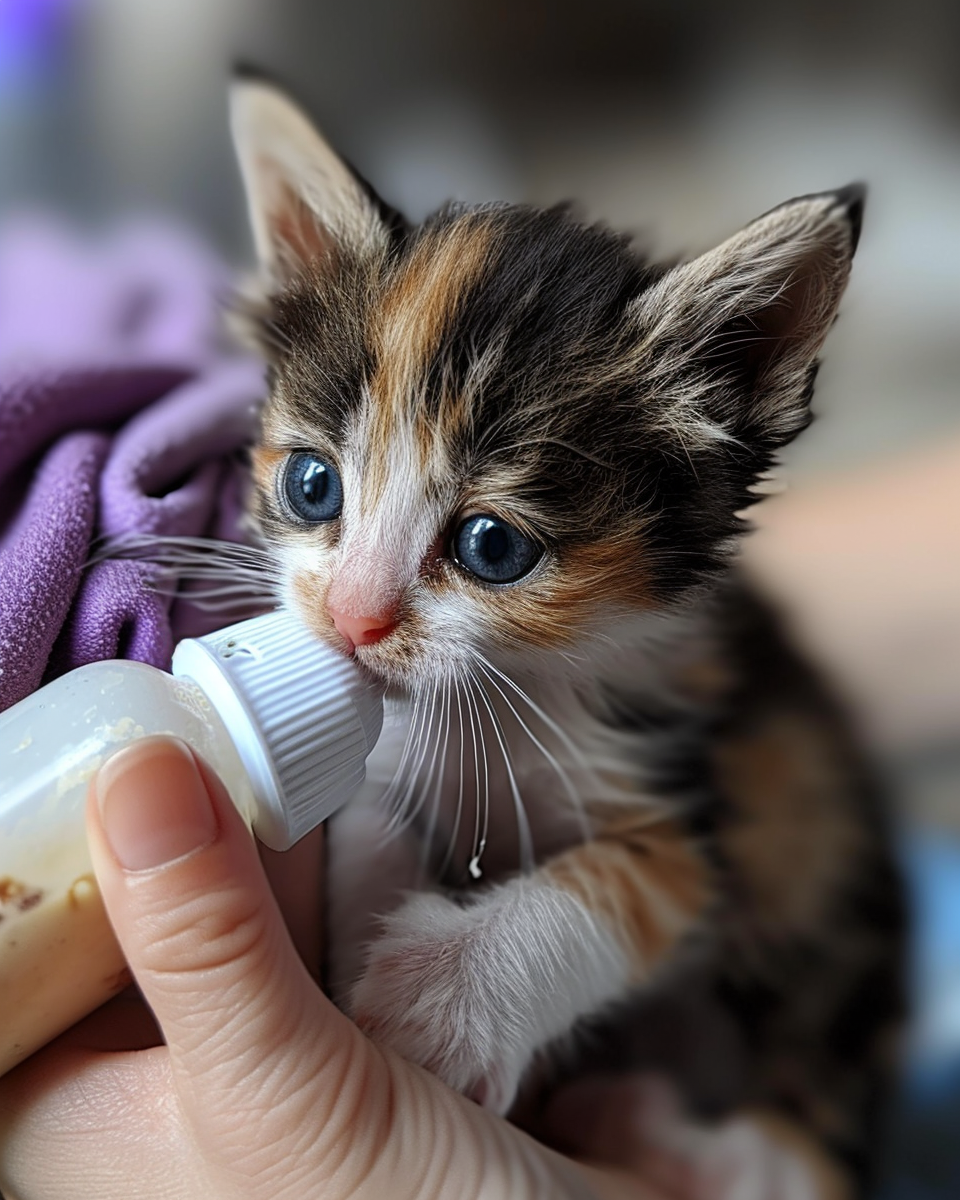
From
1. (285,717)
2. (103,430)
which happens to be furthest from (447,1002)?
(103,430)

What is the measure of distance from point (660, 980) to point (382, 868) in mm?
312

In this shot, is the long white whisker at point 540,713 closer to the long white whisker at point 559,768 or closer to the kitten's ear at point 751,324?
the long white whisker at point 559,768

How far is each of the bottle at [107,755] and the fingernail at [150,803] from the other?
24 mm

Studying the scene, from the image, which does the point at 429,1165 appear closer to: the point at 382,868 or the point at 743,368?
the point at 382,868

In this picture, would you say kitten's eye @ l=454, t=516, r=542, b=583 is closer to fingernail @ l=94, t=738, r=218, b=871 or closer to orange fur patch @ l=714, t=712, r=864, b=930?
fingernail @ l=94, t=738, r=218, b=871

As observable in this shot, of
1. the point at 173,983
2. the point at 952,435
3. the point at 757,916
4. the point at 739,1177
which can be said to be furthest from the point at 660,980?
the point at 952,435

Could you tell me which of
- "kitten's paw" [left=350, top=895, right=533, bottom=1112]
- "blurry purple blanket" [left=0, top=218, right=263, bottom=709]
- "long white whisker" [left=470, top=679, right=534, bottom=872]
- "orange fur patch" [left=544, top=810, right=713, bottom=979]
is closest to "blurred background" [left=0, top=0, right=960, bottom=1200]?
"blurry purple blanket" [left=0, top=218, right=263, bottom=709]

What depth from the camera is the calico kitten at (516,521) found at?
631 mm

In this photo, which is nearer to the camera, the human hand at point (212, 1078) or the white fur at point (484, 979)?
the human hand at point (212, 1078)

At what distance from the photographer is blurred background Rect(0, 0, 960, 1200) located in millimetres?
1183

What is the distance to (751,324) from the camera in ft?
2.14

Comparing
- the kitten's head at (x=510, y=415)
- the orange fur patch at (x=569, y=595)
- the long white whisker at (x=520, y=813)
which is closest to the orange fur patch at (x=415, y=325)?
the kitten's head at (x=510, y=415)

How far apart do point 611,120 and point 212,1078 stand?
1231 millimetres

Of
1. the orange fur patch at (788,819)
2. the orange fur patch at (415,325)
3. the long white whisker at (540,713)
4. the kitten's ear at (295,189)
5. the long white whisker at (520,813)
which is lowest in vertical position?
the orange fur patch at (788,819)
